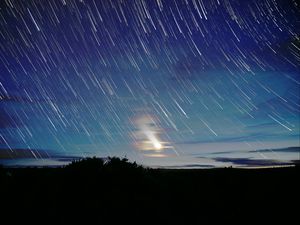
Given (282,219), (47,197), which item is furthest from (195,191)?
(47,197)

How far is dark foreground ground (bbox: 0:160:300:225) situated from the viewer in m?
17.1

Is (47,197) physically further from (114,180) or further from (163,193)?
(163,193)

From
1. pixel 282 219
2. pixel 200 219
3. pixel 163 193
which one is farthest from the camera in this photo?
pixel 163 193

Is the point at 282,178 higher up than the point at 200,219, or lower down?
higher up

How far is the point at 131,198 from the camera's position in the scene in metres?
19.8

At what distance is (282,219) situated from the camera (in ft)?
54.4

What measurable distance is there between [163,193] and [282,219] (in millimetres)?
8510

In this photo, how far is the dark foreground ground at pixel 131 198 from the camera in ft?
56.1

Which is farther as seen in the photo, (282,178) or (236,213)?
(282,178)

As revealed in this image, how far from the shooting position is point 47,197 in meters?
20.1

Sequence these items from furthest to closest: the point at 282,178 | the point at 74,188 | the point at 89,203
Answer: the point at 282,178 < the point at 74,188 < the point at 89,203

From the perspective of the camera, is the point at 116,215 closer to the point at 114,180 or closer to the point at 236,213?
the point at 114,180

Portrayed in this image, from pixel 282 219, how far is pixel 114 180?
10029 mm

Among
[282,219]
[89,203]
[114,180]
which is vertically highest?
[114,180]
